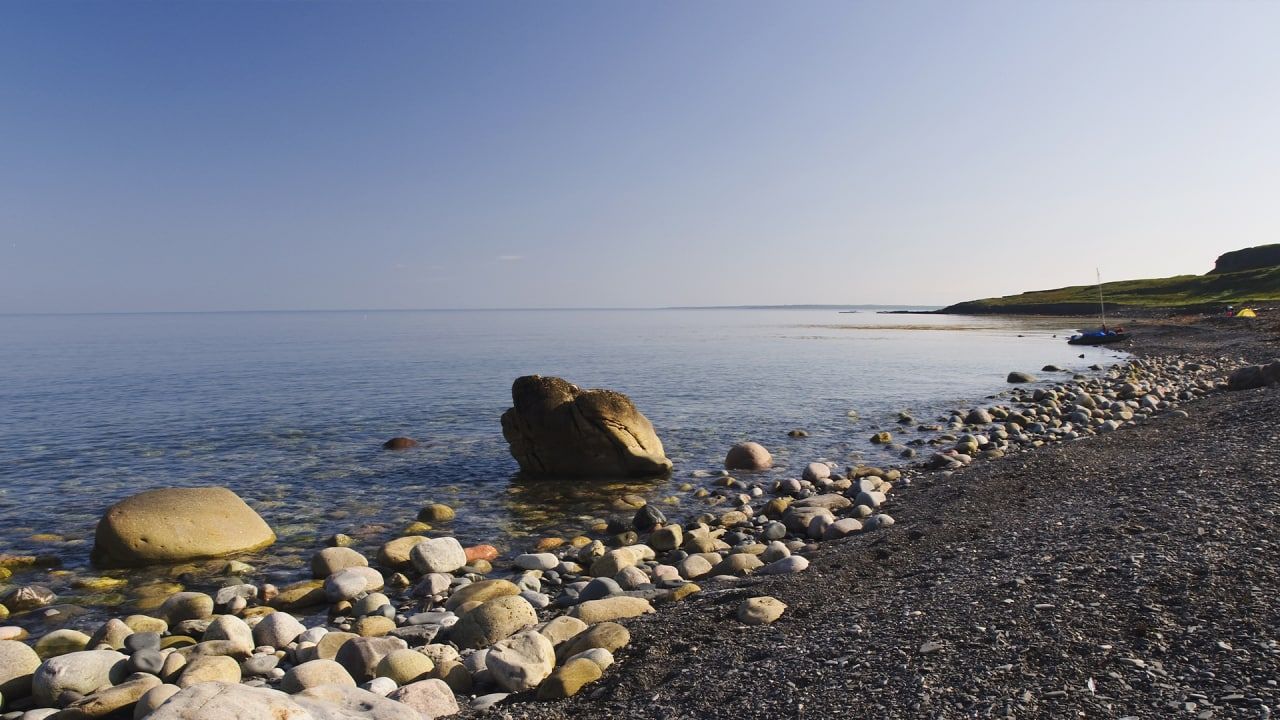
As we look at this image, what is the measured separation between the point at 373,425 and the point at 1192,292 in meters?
126

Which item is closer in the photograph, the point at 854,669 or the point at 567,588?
the point at 854,669

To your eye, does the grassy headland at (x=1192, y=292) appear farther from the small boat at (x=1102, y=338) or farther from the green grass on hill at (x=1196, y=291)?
the small boat at (x=1102, y=338)

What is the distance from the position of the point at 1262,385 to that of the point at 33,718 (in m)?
28.1

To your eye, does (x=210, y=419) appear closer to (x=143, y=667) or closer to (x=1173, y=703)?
(x=143, y=667)

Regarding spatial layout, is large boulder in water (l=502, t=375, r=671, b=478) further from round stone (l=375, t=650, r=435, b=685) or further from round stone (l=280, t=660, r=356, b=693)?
round stone (l=280, t=660, r=356, b=693)

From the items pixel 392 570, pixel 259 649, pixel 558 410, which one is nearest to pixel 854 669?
pixel 259 649

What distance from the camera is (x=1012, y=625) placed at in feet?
18.2

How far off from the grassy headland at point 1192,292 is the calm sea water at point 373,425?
58722 mm

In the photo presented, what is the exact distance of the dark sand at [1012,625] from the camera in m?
4.55

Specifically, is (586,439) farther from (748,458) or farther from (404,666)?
(404,666)

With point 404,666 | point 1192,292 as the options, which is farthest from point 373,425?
point 1192,292

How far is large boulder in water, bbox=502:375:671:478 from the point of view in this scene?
16984 millimetres

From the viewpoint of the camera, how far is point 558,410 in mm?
17594

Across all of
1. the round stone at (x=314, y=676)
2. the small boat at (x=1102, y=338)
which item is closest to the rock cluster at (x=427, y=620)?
the round stone at (x=314, y=676)
